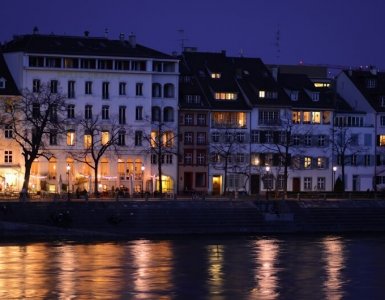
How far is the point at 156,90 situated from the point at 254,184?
12772 millimetres

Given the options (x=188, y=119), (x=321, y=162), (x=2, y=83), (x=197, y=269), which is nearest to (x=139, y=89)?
(x=188, y=119)

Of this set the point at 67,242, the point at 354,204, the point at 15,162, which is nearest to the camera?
the point at 67,242

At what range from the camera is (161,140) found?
11425 cm

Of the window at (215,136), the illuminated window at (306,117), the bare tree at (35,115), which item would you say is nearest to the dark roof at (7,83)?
the bare tree at (35,115)

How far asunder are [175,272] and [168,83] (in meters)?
50.6

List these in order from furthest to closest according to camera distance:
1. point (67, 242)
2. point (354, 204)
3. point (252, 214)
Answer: point (354, 204), point (252, 214), point (67, 242)

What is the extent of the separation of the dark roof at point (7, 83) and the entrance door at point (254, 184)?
23.4 m

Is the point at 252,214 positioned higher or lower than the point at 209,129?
lower

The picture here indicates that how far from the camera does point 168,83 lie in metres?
116

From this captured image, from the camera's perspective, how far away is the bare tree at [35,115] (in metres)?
105

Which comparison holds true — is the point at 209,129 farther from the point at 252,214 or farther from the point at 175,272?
the point at 175,272

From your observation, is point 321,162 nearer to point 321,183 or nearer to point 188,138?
point 321,183

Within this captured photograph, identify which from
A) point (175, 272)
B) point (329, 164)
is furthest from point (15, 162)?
point (175, 272)

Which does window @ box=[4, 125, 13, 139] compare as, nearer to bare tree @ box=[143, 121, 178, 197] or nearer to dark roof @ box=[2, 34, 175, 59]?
dark roof @ box=[2, 34, 175, 59]
